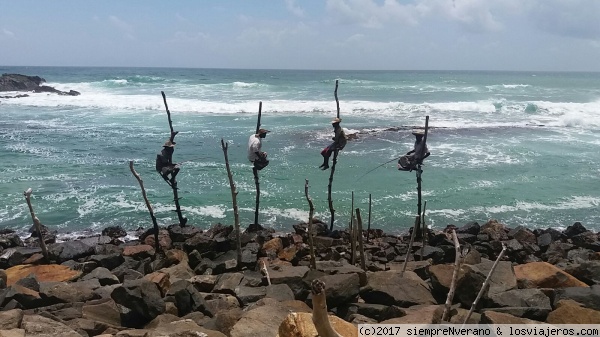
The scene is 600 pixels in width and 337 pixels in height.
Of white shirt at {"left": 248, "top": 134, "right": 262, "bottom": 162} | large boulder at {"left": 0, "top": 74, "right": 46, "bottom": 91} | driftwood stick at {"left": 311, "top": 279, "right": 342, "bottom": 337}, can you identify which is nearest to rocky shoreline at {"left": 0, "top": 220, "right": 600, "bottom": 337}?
driftwood stick at {"left": 311, "top": 279, "right": 342, "bottom": 337}

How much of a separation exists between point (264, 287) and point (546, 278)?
15.2 ft

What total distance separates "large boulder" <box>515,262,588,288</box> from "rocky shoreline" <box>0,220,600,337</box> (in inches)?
0.6

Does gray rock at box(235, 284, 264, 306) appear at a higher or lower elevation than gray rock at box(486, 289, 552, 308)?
lower

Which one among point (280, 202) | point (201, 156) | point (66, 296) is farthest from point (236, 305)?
point (201, 156)

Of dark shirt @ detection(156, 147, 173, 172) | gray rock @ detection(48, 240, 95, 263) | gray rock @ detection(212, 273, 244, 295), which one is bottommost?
gray rock @ detection(48, 240, 95, 263)

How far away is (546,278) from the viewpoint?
7988 millimetres

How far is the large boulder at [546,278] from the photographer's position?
786 centimetres

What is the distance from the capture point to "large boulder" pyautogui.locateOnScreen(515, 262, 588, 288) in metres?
7.86

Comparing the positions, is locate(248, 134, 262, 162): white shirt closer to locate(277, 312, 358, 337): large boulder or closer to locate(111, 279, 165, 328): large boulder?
locate(111, 279, 165, 328): large boulder

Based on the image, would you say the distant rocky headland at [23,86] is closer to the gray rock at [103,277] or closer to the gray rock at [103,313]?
the gray rock at [103,277]

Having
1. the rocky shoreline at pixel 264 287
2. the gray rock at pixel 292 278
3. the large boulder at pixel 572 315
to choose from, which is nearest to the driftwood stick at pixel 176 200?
the rocky shoreline at pixel 264 287

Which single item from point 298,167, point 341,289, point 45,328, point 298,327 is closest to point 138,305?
point 45,328

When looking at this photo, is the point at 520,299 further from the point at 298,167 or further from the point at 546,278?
the point at 298,167

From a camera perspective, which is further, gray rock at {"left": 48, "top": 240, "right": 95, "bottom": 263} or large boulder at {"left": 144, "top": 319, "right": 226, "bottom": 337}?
gray rock at {"left": 48, "top": 240, "right": 95, "bottom": 263}
